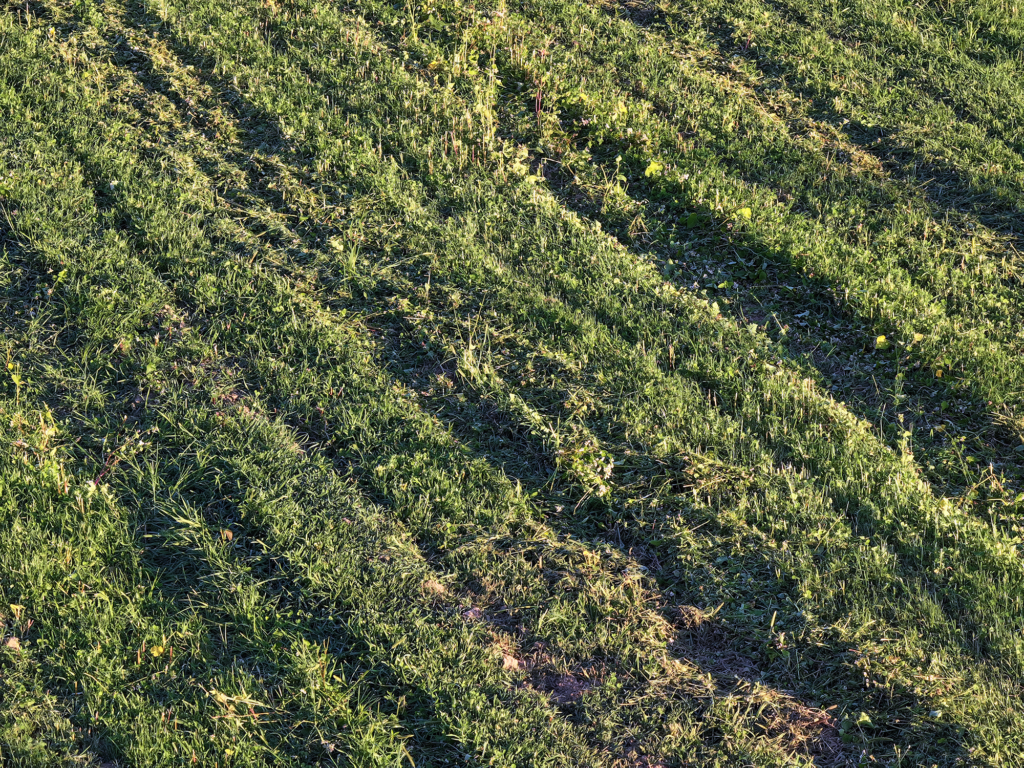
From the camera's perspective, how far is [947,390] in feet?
17.8

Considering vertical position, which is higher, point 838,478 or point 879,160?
point 879,160

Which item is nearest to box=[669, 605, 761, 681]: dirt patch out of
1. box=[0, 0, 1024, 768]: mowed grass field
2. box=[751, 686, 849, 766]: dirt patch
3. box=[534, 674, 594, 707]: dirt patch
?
box=[0, 0, 1024, 768]: mowed grass field

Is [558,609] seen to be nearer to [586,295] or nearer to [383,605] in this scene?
[383,605]

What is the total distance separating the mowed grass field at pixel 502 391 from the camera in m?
4.00

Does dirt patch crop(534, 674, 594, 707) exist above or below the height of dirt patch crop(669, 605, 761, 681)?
below

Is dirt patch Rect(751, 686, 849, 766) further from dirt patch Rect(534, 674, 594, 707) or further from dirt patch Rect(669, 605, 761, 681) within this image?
dirt patch Rect(534, 674, 594, 707)

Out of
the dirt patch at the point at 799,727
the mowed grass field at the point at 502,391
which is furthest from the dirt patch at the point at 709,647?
the dirt patch at the point at 799,727

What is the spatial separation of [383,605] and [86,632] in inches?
51.2

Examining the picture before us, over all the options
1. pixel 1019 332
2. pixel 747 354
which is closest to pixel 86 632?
pixel 747 354

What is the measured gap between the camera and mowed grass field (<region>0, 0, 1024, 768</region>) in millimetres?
4004

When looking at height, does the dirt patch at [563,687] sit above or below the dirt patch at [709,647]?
below

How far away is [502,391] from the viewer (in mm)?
5320

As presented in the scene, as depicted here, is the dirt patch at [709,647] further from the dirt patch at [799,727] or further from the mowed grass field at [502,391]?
the dirt patch at [799,727]

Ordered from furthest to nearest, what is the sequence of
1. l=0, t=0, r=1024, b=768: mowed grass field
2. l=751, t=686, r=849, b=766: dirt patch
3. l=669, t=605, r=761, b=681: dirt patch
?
l=669, t=605, r=761, b=681: dirt patch, l=0, t=0, r=1024, b=768: mowed grass field, l=751, t=686, r=849, b=766: dirt patch
